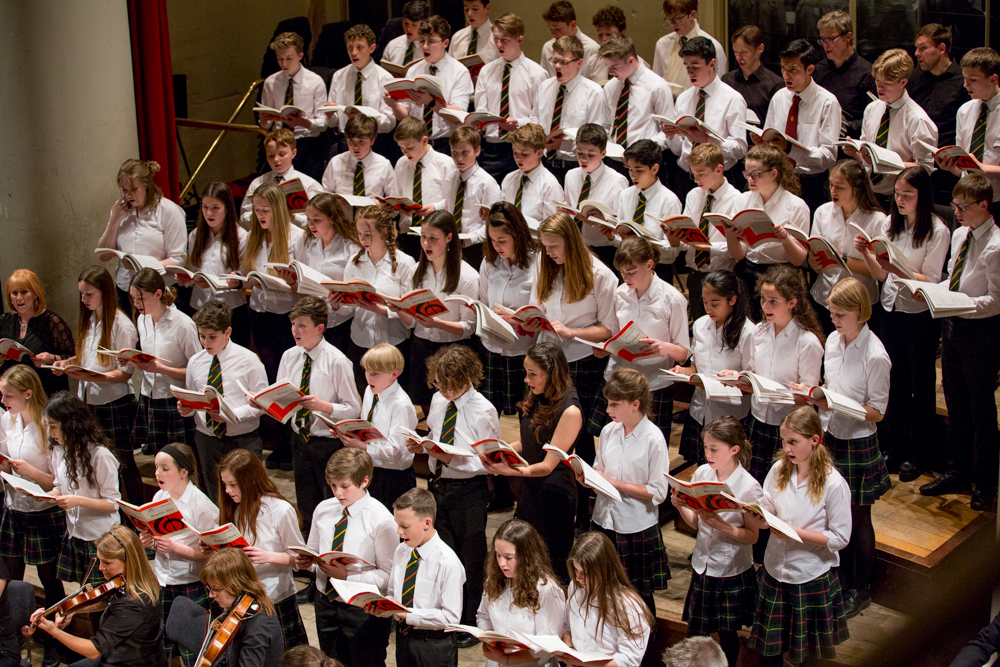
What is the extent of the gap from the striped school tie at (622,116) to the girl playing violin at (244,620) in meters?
3.84

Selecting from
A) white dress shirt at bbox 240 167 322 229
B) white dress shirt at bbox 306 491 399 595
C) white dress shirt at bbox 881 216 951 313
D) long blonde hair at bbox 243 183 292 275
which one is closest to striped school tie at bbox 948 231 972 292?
white dress shirt at bbox 881 216 951 313

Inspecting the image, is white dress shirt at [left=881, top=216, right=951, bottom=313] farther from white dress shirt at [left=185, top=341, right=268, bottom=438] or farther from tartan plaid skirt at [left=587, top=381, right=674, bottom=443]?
white dress shirt at [left=185, top=341, right=268, bottom=438]

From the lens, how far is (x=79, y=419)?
5.55 meters

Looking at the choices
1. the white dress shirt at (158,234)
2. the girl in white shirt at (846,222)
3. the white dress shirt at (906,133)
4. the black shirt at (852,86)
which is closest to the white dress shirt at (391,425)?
the girl in white shirt at (846,222)

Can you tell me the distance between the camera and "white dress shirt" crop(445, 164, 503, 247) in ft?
21.4

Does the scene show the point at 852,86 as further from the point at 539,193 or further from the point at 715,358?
the point at 715,358

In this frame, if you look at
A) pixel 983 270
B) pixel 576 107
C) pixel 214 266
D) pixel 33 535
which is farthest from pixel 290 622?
pixel 576 107

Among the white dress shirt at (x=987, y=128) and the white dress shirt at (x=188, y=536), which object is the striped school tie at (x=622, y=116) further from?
the white dress shirt at (x=188, y=536)

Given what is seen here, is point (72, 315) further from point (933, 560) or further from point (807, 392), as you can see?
point (933, 560)

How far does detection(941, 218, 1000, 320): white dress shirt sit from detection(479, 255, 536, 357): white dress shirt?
2065mm

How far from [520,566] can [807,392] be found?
1.44 meters

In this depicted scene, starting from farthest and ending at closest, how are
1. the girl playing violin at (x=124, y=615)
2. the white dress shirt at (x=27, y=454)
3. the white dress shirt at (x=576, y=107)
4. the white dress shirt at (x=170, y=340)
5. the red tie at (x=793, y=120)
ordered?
the white dress shirt at (x=576, y=107) < the red tie at (x=793, y=120) < the white dress shirt at (x=170, y=340) < the white dress shirt at (x=27, y=454) < the girl playing violin at (x=124, y=615)

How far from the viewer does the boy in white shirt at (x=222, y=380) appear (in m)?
5.63

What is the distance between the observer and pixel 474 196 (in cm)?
655
